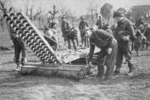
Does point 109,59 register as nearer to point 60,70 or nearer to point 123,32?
point 123,32

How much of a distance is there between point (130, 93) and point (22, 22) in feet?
11.1

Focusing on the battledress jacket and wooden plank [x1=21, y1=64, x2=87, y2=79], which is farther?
wooden plank [x1=21, y1=64, x2=87, y2=79]

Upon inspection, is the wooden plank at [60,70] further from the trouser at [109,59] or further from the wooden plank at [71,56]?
the wooden plank at [71,56]

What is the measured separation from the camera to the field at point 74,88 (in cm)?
499

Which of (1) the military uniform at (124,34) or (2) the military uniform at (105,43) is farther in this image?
(1) the military uniform at (124,34)

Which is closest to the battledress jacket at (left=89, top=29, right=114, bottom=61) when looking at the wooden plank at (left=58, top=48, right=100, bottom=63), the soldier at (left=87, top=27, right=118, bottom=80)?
the soldier at (left=87, top=27, right=118, bottom=80)

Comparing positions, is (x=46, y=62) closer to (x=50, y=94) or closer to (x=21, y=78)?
(x=21, y=78)

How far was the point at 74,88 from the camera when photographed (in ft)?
18.6

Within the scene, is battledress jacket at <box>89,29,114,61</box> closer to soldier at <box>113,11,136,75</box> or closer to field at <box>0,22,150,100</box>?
soldier at <box>113,11,136,75</box>

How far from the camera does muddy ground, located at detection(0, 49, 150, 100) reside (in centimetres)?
499

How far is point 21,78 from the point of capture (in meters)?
7.05

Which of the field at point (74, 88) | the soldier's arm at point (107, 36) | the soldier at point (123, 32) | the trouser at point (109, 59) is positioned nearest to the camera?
the field at point (74, 88)

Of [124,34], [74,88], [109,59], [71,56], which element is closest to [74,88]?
[74,88]

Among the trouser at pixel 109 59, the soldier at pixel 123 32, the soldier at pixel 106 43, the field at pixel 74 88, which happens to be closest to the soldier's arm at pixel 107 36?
the soldier at pixel 106 43
